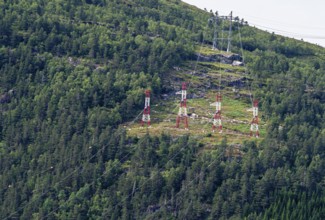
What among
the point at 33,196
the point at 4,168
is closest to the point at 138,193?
the point at 33,196

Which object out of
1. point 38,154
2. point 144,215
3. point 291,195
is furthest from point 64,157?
point 291,195

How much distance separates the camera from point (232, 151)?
19675 cm

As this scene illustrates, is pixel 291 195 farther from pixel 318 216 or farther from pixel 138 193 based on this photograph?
pixel 138 193

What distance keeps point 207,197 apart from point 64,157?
93.8ft

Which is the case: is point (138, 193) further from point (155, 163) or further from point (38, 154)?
point (38, 154)

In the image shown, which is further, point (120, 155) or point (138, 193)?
point (120, 155)

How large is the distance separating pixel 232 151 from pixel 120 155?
796 inches

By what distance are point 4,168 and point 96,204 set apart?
25.2 meters

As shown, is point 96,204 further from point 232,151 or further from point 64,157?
point 232,151

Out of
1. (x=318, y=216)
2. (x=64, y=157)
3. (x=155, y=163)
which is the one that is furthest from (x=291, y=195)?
(x=64, y=157)

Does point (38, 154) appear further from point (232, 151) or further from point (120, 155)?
point (232, 151)

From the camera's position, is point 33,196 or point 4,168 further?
point 4,168

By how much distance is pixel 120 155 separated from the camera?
196m

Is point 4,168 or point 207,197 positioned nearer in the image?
point 207,197
